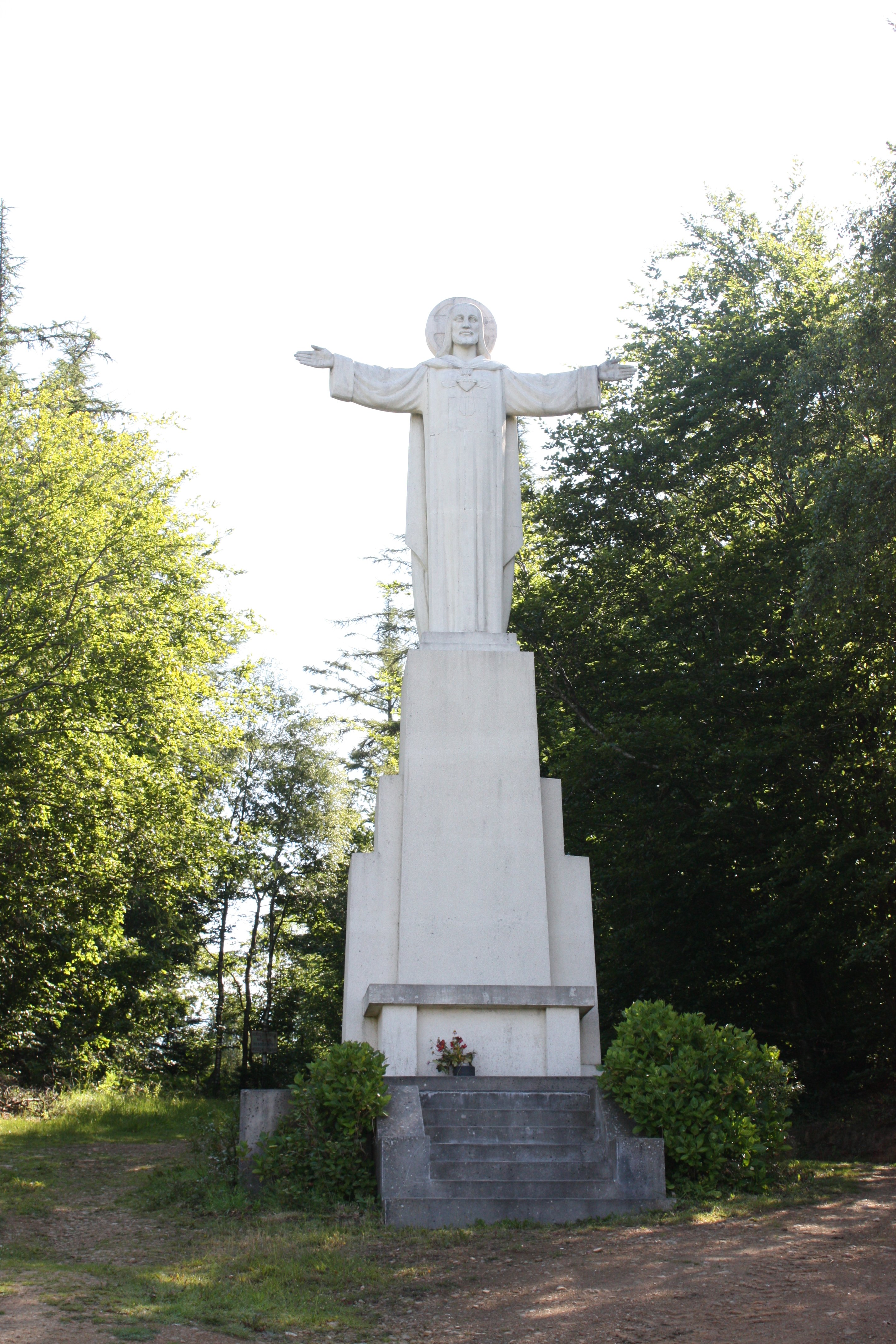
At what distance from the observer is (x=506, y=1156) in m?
8.15

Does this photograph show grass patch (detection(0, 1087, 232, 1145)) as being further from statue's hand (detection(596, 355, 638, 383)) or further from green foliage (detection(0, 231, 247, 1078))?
statue's hand (detection(596, 355, 638, 383))

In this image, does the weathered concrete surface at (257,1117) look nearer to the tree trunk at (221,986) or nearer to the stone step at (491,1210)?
the stone step at (491,1210)

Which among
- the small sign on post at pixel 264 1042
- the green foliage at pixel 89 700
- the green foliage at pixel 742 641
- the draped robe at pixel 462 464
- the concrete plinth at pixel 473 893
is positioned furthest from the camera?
the small sign on post at pixel 264 1042

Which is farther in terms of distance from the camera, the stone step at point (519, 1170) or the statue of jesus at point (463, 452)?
the statue of jesus at point (463, 452)

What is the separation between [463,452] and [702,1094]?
6271mm

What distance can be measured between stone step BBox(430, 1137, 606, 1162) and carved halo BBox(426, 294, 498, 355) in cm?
762

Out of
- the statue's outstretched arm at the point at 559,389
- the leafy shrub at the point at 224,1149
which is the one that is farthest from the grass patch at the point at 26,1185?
the statue's outstretched arm at the point at 559,389

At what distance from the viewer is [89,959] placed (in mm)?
18469

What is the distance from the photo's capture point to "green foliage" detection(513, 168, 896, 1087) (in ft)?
49.2

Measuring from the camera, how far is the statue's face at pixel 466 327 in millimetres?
11977

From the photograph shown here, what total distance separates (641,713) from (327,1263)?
1377 cm

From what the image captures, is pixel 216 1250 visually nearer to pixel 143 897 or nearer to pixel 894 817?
pixel 894 817

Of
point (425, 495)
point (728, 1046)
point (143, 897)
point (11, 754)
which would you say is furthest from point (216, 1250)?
point (143, 897)

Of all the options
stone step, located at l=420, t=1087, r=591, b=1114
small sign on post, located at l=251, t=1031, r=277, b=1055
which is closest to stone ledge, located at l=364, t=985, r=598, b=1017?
stone step, located at l=420, t=1087, r=591, b=1114
